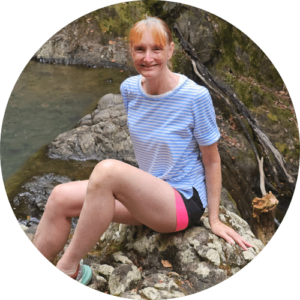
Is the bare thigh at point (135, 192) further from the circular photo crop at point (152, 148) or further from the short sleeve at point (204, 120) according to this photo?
the short sleeve at point (204, 120)

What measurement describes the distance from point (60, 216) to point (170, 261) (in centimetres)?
85

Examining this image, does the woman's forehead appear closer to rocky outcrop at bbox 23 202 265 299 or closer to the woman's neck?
the woman's neck

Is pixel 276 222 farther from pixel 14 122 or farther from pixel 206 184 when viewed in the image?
pixel 14 122

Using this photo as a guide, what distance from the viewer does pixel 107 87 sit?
276cm

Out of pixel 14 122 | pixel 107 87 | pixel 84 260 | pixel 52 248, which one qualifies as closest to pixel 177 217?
pixel 84 260

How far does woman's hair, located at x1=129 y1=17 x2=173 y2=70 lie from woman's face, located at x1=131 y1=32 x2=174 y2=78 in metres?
0.02

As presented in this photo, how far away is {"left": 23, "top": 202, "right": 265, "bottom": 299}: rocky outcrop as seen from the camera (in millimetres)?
2494

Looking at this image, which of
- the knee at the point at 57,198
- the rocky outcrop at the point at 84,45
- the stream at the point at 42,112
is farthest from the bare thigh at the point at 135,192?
the rocky outcrop at the point at 84,45

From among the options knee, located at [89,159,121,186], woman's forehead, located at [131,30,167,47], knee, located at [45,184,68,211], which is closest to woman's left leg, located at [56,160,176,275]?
knee, located at [89,159,121,186]

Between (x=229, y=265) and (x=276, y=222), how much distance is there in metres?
0.51

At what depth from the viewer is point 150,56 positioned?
2.27 m

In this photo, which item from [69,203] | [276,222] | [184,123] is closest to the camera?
[184,123]

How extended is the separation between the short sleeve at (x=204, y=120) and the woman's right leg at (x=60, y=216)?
0.76 metres

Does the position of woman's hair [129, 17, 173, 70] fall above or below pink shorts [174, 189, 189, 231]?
above
